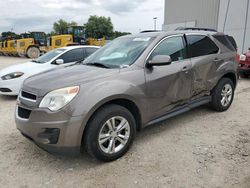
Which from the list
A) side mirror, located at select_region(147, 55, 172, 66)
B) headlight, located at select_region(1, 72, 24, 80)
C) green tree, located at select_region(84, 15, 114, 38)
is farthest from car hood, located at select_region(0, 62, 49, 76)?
green tree, located at select_region(84, 15, 114, 38)

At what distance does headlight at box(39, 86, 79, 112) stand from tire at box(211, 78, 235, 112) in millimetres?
3084

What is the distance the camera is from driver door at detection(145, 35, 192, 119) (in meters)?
3.45

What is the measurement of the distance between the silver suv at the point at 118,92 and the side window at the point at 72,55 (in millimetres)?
3155

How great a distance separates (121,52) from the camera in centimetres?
379

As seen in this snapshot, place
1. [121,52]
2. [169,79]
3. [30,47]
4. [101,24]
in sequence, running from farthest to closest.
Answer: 1. [101,24]
2. [30,47]
3. [121,52]
4. [169,79]

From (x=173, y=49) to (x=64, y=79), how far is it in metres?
1.93

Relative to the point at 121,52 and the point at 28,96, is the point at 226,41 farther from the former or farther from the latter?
the point at 28,96

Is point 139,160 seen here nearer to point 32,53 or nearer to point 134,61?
point 134,61

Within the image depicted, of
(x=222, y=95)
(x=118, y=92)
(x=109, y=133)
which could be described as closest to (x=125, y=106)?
(x=118, y=92)

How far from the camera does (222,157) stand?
3.19 m

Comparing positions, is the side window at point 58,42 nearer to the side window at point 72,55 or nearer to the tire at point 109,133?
the side window at point 72,55

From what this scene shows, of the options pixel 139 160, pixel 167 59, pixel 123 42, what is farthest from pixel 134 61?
pixel 139 160

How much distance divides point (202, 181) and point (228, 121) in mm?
2126

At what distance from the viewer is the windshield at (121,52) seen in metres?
3.52
